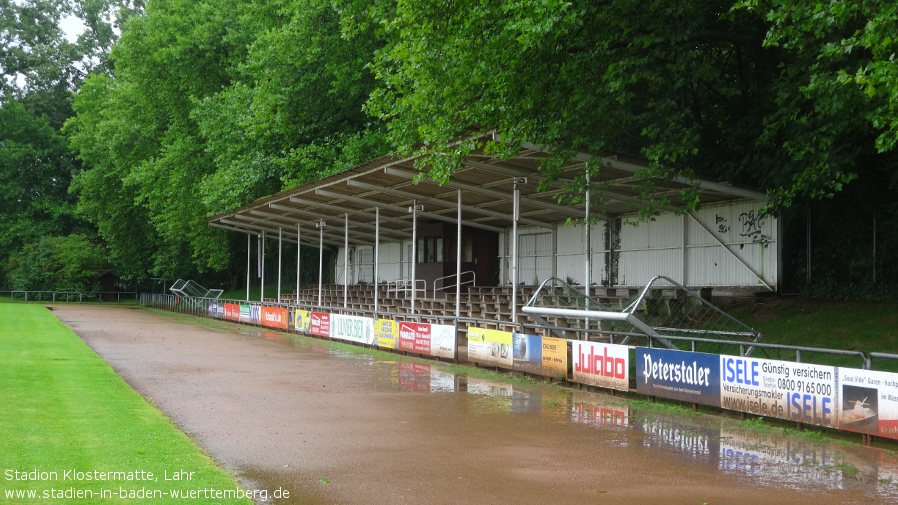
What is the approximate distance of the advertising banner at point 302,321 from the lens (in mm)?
33688

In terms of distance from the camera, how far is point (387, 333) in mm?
26172

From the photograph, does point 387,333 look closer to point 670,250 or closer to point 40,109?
point 670,250

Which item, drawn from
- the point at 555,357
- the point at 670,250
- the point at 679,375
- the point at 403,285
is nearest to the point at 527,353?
the point at 555,357

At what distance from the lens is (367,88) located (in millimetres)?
33969

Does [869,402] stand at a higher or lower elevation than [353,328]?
higher

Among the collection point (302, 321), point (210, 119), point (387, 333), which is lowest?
point (302, 321)

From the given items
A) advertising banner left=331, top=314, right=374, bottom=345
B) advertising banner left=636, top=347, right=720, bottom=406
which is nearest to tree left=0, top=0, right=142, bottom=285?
advertising banner left=331, top=314, right=374, bottom=345

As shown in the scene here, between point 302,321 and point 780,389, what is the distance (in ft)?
80.0

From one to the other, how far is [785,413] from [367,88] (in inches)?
968

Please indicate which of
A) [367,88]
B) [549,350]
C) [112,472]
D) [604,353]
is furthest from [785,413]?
[367,88]

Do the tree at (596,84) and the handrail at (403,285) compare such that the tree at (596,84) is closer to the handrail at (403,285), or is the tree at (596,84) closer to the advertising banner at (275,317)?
the handrail at (403,285)

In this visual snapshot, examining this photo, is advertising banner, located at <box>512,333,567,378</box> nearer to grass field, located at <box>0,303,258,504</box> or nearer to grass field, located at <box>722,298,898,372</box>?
grass field, located at <box>722,298,898,372</box>

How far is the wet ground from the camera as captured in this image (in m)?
8.98

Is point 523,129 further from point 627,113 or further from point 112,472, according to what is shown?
point 112,472
